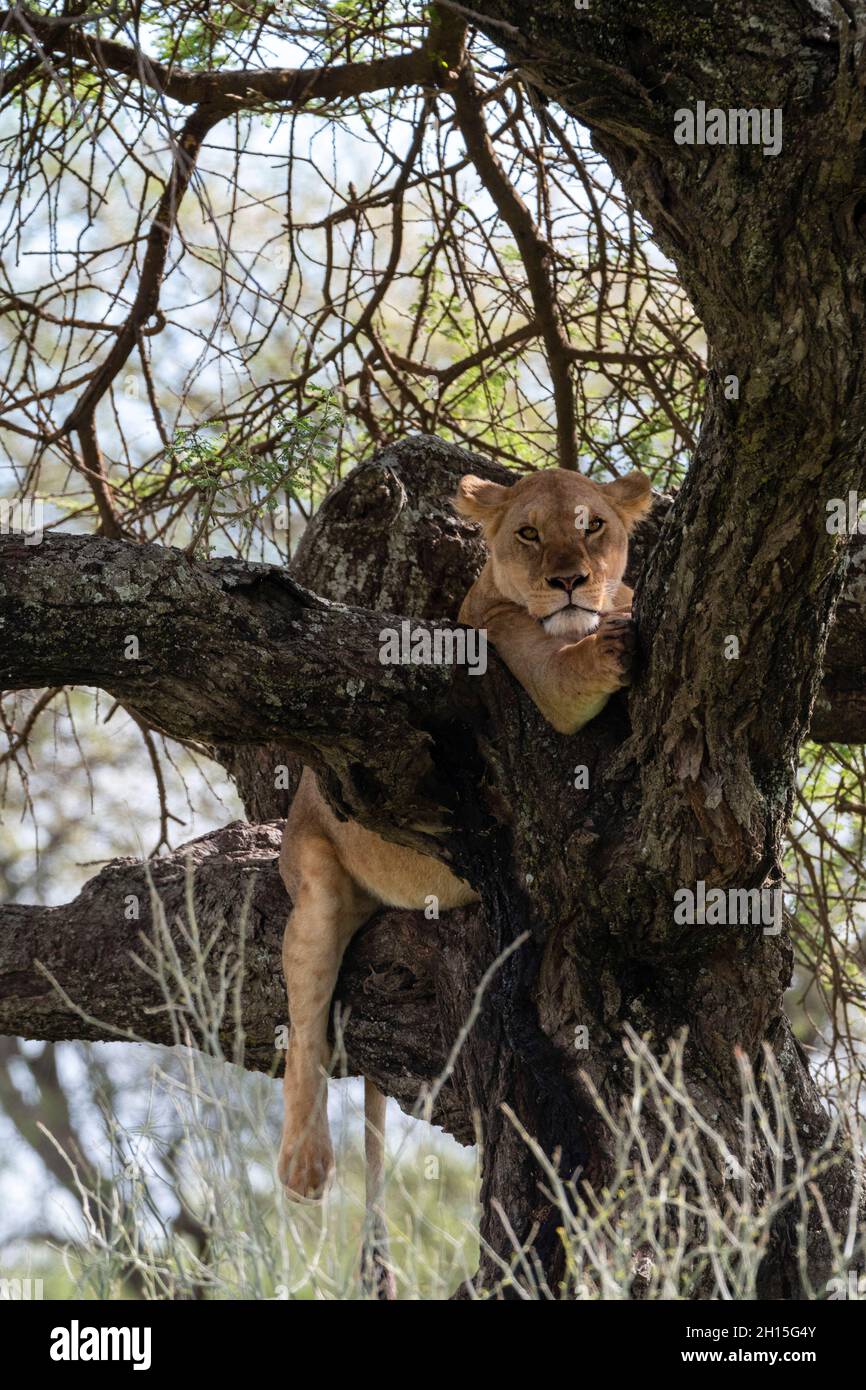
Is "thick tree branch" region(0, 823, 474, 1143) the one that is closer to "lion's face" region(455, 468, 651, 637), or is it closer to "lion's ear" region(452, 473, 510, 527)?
"lion's face" region(455, 468, 651, 637)

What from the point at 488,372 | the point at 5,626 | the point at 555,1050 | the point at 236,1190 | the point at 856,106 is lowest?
the point at 236,1190

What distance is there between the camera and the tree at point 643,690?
141 inches

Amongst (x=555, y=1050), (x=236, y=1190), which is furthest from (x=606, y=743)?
(x=236, y=1190)

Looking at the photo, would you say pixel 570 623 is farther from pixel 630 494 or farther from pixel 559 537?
pixel 630 494

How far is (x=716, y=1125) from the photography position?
14.5ft

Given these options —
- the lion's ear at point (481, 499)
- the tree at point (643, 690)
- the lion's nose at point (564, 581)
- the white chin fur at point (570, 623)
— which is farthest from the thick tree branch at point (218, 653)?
the lion's ear at point (481, 499)

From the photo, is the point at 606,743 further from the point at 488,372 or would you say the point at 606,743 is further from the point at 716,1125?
the point at 488,372

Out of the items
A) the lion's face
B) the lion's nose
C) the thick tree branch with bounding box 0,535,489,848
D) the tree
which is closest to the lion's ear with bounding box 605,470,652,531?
the lion's face

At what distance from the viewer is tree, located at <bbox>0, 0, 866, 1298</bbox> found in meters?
3.58

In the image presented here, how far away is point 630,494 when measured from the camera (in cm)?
553

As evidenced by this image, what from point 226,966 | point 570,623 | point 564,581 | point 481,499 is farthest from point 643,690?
point 226,966

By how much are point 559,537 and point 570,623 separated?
0.37 metres

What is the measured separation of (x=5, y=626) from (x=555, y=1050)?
6.57 ft
